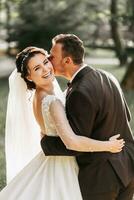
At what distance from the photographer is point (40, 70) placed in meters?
4.14

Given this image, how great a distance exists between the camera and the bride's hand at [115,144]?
13.1ft

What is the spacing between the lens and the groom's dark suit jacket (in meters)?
3.87

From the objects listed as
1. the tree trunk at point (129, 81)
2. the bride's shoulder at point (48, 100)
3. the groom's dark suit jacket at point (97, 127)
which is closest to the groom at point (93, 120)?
the groom's dark suit jacket at point (97, 127)

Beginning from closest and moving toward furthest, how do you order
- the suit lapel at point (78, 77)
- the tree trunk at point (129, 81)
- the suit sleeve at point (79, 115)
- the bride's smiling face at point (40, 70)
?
the suit sleeve at point (79, 115), the suit lapel at point (78, 77), the bride's smiling face at point (40, 70), the tree trunk at point (129, 81)

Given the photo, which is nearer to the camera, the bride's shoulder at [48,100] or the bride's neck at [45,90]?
the bride's shoulder at [48,100]

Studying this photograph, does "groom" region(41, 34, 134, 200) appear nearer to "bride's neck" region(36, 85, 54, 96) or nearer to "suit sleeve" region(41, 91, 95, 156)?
"suit sleeve" region(41, 91, 95, 156)

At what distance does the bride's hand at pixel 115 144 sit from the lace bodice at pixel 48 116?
15.9 inches

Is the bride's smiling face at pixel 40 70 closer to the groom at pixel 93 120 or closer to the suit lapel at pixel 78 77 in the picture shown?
the groom at pixel 93 120

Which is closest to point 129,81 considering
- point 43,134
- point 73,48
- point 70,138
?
point 43,134

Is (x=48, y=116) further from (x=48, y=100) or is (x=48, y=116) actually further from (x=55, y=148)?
(x=55, y=148)

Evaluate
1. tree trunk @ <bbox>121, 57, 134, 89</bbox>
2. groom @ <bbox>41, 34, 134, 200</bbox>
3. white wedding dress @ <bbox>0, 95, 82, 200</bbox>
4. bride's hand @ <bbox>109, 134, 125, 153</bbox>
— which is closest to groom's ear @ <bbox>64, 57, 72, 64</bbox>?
groom @ <bbox>41, 34, 134, 200</bbox>

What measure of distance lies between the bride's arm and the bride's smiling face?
0.23 meters

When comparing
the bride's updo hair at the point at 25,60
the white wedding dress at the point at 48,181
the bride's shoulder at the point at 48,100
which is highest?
the bride's updo hair at the point at 25,60

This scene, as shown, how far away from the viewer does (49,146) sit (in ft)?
13.4
